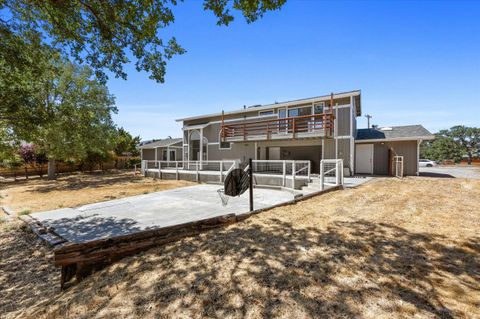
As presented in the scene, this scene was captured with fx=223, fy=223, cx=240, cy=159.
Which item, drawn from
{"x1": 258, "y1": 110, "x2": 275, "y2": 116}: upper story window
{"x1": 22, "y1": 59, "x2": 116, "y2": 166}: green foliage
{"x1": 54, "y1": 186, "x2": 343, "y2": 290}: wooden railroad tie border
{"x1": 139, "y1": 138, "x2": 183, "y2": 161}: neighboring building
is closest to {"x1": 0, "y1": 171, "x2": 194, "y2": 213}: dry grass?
{"x1": 22, "y1": 59, "x2": 116, "y2": 166}: green foliage

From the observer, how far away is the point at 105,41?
275 inches

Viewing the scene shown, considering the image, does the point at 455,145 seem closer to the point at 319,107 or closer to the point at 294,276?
the point at 319,107

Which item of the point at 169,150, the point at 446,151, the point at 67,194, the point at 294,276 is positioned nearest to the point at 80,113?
the point at 67,194

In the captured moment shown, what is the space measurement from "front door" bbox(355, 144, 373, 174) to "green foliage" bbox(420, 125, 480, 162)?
143ft

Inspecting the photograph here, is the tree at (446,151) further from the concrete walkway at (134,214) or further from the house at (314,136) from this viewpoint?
the concrete walkway at (134,214)

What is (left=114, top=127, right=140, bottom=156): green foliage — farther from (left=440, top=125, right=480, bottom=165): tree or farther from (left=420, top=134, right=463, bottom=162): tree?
(left=440, top=125, right=480, bottom=165): tree

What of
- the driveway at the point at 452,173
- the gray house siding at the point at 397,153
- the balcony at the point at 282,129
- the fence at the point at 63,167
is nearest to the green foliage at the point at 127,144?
the fence at the point at 63,167

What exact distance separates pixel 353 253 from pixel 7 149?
44.4 ft

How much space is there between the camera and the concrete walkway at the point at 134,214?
20.4ft

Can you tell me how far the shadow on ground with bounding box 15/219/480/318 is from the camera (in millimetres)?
2516

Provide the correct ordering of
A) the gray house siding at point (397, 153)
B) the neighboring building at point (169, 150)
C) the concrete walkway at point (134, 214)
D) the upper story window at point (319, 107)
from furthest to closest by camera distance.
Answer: the neighboring building at point (169, 150)
the upper story window at point (319, 107)
the gray house siding at point (397, 153)
the concrete walkway at point (134, 214)

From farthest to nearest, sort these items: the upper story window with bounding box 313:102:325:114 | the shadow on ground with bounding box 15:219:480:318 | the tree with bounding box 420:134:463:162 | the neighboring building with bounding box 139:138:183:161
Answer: the tree with bounding box 420:134:463:162 → the neighboring building with bounding box 139:138:183:161 → the upper story window with bounding box 313:102:325:114 → the shadow on ground with bounding box 15:219:480:318

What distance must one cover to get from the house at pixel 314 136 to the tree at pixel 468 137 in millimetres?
48211

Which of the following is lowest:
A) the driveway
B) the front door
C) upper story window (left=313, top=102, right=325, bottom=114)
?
the driveway
